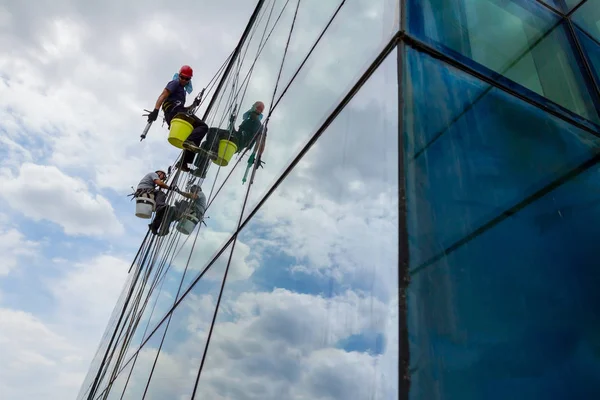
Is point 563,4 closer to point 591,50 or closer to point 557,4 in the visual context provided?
point 557,4

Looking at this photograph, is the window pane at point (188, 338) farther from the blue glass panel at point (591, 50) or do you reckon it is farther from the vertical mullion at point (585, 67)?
the blue glass panel at point (591, 50)

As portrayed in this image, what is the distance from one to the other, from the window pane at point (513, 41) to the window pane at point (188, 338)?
2585mm

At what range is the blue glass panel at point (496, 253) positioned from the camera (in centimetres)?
161

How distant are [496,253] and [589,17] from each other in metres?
2.84

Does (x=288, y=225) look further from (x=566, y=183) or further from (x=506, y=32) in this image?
(x=506, y=32)

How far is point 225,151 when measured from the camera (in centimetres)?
682

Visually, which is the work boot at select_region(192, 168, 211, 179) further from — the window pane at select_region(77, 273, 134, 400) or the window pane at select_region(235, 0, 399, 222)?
the window pane at select_region(77, 273, 134, 400)

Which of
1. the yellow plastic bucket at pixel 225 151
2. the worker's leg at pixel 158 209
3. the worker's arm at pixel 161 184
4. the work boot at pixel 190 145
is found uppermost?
the worker's arm at pixel 161 184

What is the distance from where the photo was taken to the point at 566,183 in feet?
7.84

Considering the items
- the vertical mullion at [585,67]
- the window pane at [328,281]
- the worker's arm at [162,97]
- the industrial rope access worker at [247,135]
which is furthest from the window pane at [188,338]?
the worker's arm at [162,97]

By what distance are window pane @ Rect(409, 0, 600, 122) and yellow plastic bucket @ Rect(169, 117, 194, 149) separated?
6.17 meters

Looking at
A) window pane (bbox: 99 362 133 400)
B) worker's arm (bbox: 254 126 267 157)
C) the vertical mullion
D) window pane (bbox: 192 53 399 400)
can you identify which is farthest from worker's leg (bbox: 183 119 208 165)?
the vertical mullion

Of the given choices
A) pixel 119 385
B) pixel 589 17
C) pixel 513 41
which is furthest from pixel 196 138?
pixel 589 17

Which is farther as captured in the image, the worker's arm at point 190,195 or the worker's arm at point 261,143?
the worker's arm at point 190,195
